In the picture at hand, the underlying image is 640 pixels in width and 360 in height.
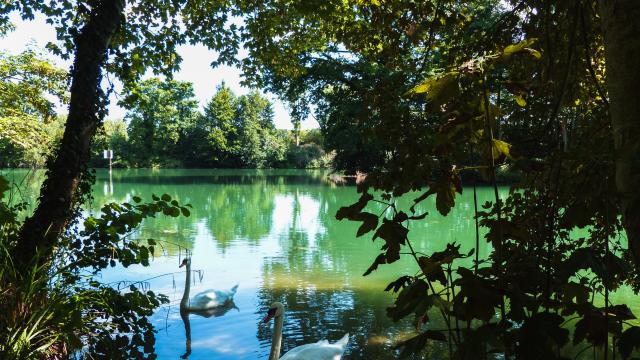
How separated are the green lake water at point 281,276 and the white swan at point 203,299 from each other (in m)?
0.13

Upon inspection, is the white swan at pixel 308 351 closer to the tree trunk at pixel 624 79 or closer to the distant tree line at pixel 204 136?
the tree trunk at pixel 624 79

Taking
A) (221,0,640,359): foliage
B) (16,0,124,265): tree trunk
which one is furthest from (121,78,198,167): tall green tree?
(221,0,640,359): foliage

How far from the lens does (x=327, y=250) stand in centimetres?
1051

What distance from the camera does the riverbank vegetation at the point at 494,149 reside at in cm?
120

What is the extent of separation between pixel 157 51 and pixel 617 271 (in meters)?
5.80

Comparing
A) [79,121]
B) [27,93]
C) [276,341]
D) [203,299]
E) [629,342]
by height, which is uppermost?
[27,93]

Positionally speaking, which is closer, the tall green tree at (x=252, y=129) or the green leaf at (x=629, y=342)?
the green leaf at (x=629, y=342)

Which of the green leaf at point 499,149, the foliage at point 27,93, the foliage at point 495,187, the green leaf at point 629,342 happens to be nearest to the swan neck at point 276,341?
the foliage at point 495,187

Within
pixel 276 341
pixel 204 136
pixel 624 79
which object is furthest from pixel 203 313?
pixel 204 136

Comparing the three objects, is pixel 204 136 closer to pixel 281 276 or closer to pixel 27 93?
pixel 27 93

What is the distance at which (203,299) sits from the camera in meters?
6.32

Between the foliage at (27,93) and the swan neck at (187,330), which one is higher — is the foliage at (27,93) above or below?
above

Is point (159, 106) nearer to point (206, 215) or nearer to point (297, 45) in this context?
point (206, 215)

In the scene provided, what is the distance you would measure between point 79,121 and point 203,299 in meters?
3.24
